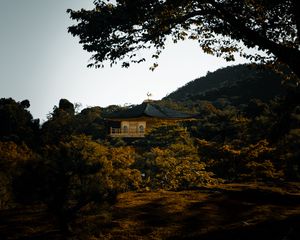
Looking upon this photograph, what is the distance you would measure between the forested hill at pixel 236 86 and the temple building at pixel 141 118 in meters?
10.5

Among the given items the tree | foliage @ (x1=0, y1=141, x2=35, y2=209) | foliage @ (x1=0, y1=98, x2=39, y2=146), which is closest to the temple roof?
foliage @ (x1=0, y1=98, x2=39, y2=146)

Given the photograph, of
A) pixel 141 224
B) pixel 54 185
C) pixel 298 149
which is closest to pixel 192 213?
pixel 141 224

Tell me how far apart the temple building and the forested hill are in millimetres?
10484

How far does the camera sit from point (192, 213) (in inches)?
478

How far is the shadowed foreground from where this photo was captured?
982 centimetres

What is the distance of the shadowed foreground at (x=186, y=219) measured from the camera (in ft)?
32.2

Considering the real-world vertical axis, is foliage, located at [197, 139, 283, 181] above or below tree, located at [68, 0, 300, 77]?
below

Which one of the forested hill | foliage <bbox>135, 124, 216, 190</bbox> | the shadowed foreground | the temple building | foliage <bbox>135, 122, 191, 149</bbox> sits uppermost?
the forested hill

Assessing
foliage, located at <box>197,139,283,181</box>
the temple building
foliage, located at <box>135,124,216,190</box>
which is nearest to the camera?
foliage, located at <box>135,124,216,190</box>

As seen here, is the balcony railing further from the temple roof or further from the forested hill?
the forested hill

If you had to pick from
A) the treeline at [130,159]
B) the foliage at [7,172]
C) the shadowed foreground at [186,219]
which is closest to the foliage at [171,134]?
the treeline at [130,159]

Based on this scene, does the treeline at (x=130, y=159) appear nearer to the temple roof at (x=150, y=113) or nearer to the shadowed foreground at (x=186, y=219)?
the shadowed foreground at (x=186, y=219)

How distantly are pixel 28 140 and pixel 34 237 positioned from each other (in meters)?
37.5

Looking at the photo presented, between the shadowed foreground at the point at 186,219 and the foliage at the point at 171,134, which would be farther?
the foliage at the point at 171,134
